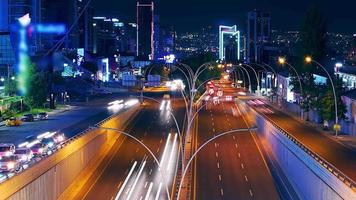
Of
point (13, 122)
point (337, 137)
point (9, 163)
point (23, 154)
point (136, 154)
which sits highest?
point (23, 154)

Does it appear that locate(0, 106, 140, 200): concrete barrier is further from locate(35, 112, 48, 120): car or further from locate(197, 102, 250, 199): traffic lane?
locate(35, 112, 48, 120): car

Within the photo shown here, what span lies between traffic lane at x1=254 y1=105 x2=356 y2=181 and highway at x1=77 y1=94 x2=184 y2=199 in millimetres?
12202

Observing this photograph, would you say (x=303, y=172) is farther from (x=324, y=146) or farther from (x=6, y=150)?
(x=6, y=150)

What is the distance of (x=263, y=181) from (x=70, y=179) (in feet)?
48.3

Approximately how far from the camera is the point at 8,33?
492 ft

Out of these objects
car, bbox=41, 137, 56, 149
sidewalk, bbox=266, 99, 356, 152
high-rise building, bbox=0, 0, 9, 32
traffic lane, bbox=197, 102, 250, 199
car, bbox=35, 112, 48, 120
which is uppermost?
high-rise building, bbox=0, 0, 9, 32

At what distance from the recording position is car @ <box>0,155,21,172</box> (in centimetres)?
4803

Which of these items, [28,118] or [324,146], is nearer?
[324,146]

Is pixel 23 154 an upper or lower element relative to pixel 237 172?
upper

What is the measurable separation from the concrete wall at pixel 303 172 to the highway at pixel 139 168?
9.06 m

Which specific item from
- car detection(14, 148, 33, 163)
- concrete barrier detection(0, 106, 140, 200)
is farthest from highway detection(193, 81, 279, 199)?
car detection(14, 148, 33, 163)

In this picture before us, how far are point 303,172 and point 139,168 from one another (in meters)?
18.7

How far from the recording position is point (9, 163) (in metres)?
49.8

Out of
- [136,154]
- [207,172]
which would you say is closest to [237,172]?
[207,172]
